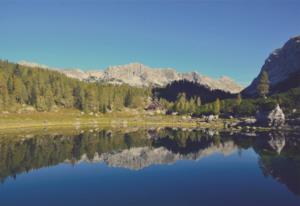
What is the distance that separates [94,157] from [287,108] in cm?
12637

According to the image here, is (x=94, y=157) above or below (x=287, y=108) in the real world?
below

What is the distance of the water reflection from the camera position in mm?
61091

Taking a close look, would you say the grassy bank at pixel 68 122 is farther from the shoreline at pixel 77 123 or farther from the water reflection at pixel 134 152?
the water reflection at pixel 134 152

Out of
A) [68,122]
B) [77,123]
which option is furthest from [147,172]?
[68,122]

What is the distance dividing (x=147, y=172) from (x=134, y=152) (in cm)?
2581

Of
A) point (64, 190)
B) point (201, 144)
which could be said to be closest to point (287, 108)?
point (201, 144)

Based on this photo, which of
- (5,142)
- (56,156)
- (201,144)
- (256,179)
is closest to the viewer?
(256,179)

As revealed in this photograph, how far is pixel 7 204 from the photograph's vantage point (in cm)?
3828

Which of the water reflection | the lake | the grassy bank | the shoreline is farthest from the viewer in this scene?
the grassy bank

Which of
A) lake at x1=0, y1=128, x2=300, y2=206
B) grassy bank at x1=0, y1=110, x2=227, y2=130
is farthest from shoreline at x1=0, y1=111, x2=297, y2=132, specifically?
lake at x1=0, y1=128, x2=300, y2=206

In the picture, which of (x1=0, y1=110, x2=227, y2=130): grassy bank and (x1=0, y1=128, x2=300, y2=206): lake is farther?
(x1=0, y1=110, x2=227, y2=130): grassy bank

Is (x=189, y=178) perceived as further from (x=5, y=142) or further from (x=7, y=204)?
(x=5, y=142)

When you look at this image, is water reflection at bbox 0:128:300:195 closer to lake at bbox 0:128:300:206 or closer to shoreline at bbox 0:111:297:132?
lake at bbox 0:128:300:206

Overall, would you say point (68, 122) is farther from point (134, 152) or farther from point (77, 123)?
point (134, 152)
